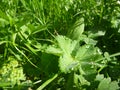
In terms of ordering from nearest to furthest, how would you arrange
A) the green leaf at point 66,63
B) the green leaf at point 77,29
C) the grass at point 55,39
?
the green leaf at point 66,63, the grass at point 55,39, the green leaf at point 77,29

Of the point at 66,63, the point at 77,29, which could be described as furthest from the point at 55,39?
the point at 66,63

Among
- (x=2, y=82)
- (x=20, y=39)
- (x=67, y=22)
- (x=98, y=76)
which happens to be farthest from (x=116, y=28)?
(x=2, y=82)

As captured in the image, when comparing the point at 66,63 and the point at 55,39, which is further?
the point at 55,39

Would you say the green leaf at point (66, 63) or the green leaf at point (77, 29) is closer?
the green leaf at point (66, 63)

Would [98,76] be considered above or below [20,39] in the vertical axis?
below

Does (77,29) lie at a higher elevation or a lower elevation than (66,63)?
higher

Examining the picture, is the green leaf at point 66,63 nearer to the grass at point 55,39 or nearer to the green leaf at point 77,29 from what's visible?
the grass at point 55,39

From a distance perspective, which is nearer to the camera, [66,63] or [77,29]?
[66,63]

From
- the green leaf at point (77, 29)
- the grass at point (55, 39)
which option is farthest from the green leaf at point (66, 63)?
the green leaf at point (77, 29)

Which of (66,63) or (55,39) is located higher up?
(55,39)

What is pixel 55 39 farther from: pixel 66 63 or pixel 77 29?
pixel 66 63

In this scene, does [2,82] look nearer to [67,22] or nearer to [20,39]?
[20,39]
